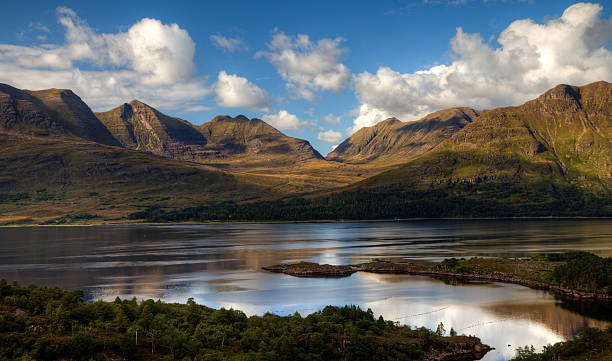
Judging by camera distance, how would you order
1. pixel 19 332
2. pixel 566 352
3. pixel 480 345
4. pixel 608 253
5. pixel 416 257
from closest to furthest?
pixel 19 332 < pixel 566 352 < pixel 480 345 < pixel 608 253 < pixel 416 257

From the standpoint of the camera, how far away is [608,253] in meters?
153

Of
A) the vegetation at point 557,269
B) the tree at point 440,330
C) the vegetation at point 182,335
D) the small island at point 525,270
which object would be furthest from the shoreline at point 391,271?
the vegetation at point 182,335

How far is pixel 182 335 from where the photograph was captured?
6031 cm

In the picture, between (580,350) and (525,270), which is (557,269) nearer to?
(525,270)

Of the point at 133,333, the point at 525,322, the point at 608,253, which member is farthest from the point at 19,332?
the point at 608,253

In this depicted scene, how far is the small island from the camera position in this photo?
340 ft

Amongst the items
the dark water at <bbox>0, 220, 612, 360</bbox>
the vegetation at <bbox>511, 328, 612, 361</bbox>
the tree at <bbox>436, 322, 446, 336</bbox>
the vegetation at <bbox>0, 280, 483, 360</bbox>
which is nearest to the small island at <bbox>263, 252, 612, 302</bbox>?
the dark water at <bbox>0, 220, 612, 360</bbox>

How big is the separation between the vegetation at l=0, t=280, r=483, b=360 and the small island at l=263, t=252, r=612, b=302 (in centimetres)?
4832

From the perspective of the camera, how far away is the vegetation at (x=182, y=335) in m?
51.3

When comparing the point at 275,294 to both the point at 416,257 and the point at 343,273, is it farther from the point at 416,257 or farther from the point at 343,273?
the point at 416,257

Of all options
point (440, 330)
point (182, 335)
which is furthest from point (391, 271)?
point (182, 335)

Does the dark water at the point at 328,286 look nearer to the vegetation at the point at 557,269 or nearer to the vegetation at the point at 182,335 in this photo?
the vegetation at the point at 557,269

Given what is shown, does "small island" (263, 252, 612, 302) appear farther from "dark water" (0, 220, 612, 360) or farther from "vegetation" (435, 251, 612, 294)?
"dark water" (0, 220, 612, 360)

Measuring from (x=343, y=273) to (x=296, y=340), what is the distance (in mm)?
76640
